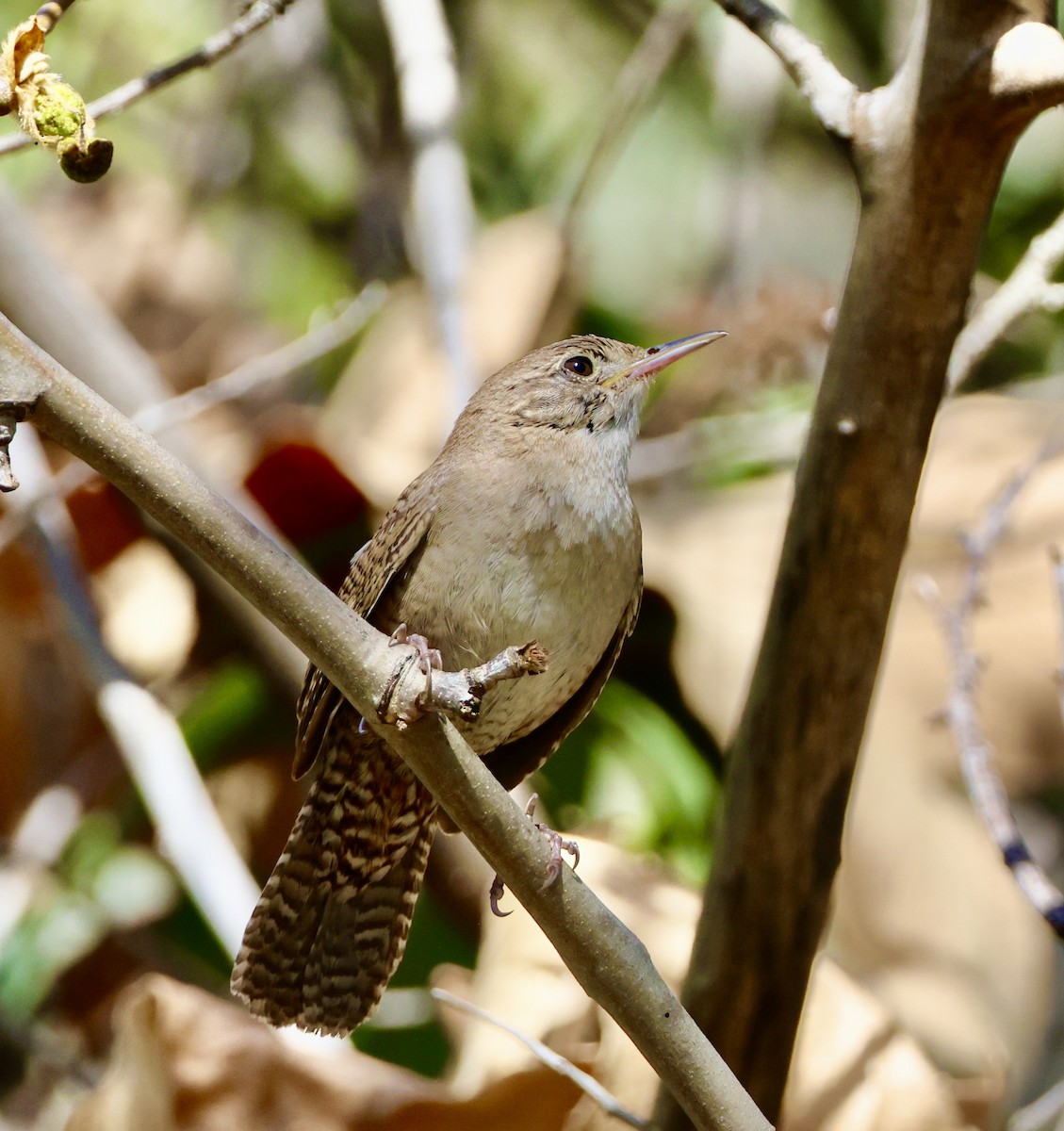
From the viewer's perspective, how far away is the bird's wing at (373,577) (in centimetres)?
270

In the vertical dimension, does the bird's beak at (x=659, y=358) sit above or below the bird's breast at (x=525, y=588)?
above

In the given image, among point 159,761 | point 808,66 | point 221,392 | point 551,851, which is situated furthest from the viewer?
point 221,392

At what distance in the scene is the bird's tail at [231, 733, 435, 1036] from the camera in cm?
290

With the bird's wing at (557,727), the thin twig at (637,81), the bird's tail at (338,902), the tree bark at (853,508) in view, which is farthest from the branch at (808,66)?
the thin twig at (637,81)

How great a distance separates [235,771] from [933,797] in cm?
216

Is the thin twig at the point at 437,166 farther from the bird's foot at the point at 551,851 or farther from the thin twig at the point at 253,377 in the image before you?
the bird's foot at the point at 551,851

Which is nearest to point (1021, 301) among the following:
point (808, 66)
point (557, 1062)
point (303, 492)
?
point (808, 66)

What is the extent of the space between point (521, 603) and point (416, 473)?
2.26 metres

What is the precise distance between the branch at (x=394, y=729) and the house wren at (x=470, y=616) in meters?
0.82

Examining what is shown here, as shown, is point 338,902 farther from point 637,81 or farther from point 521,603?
point 637,81

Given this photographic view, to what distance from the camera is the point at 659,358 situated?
305 cm

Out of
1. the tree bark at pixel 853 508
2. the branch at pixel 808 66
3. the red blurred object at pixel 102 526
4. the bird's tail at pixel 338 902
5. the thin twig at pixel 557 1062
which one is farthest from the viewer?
the red blurred object at pixel 102 526

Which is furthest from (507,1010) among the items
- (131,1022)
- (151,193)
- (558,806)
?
(151,193)

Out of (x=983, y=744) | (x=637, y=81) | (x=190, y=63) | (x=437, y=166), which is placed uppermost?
(x=637, y=81)
